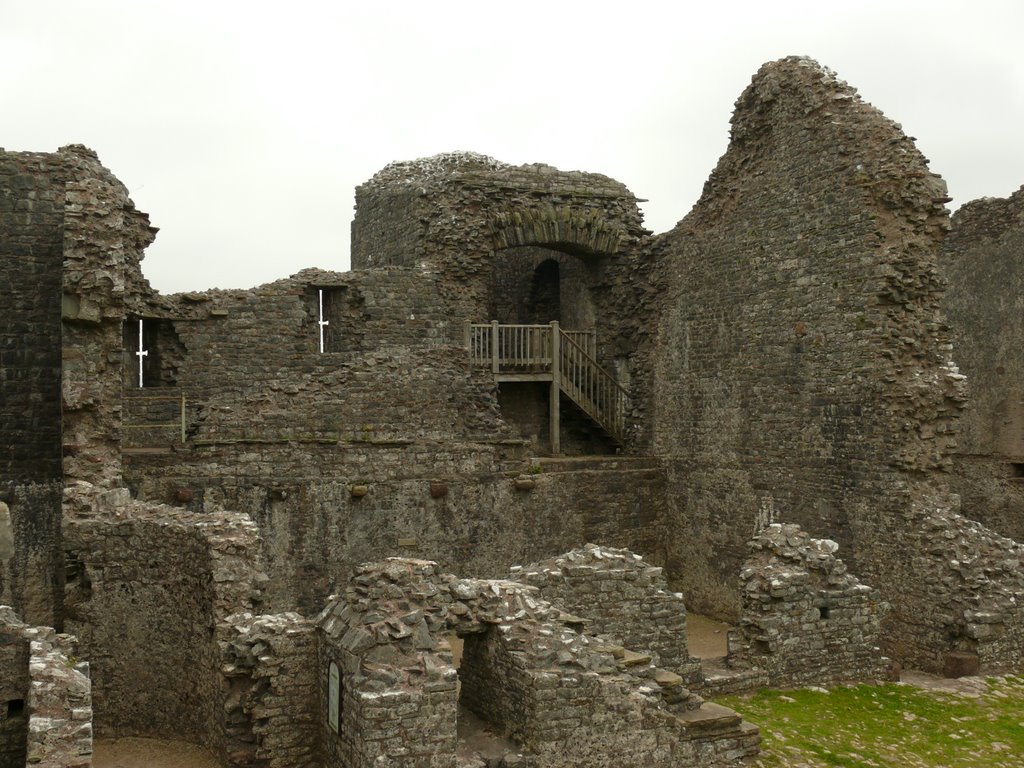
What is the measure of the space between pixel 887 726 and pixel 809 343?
514 centimetres

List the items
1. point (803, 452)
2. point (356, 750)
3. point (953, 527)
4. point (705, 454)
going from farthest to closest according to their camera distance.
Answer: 1. point (705, 454)
2. point (803, 452)
3. point (953, 527)
4. point (356, 750)

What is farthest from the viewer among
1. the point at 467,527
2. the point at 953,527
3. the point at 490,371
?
the point at 490,371

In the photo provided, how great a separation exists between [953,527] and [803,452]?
2.03 m

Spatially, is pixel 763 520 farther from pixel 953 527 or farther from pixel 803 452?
pixel 953 527

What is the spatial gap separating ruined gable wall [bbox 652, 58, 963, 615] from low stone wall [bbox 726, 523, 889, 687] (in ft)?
4.49

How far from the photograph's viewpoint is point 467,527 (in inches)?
573

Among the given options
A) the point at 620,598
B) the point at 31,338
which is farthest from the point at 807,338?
the point at 31,338

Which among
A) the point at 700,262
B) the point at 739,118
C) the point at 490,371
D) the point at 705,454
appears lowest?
the point at 705,454

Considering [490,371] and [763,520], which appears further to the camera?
[490,371]

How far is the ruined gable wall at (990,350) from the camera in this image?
17.6m

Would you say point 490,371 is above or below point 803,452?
above

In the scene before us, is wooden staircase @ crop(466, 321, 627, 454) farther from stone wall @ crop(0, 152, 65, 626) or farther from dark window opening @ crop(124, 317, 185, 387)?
stone wall @ crop(0, 152, 65, 626)

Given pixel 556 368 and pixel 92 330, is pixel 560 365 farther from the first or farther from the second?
pixel 92 330

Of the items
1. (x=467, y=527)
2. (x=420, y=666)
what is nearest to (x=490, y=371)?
(x=467, y=527)
